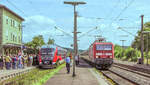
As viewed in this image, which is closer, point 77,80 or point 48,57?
point 77,80

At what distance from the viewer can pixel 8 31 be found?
43938 mm

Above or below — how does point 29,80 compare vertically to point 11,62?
below

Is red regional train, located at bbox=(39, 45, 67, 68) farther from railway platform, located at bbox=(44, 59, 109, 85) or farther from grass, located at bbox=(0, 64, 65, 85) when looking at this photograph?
railway platform, located at bbox=(44, 59, 109, 85)

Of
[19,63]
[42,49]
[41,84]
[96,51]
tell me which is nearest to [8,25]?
[42,49]

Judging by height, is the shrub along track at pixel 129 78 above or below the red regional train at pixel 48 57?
below

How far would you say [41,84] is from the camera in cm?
1398

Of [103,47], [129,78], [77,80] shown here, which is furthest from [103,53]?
[77,80]

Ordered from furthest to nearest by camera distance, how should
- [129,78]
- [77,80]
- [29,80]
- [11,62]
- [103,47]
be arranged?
1. [103,47]
2. [11,62]
3. [129,78]
4. [77,80]
5. [29,80]

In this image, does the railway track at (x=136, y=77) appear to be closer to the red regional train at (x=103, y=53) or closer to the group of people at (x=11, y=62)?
the red regional train at (x=103, y=53)

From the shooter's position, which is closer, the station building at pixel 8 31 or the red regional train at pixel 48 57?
the red regional train at pixel 48 57

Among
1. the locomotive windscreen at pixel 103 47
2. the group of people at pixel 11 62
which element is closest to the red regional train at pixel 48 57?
the group of people at pixel 11 62

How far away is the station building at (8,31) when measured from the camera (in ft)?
130

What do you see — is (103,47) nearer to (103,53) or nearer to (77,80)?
(103,53)

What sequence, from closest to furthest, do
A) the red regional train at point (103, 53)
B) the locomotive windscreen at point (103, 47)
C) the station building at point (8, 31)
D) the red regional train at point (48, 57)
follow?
1. the red regional train at point (103, 53)
2. the locomotive windscreen at point (103, 47)
3. the red regional train at point (48, 57)
4. the station building at point (8, 31)
